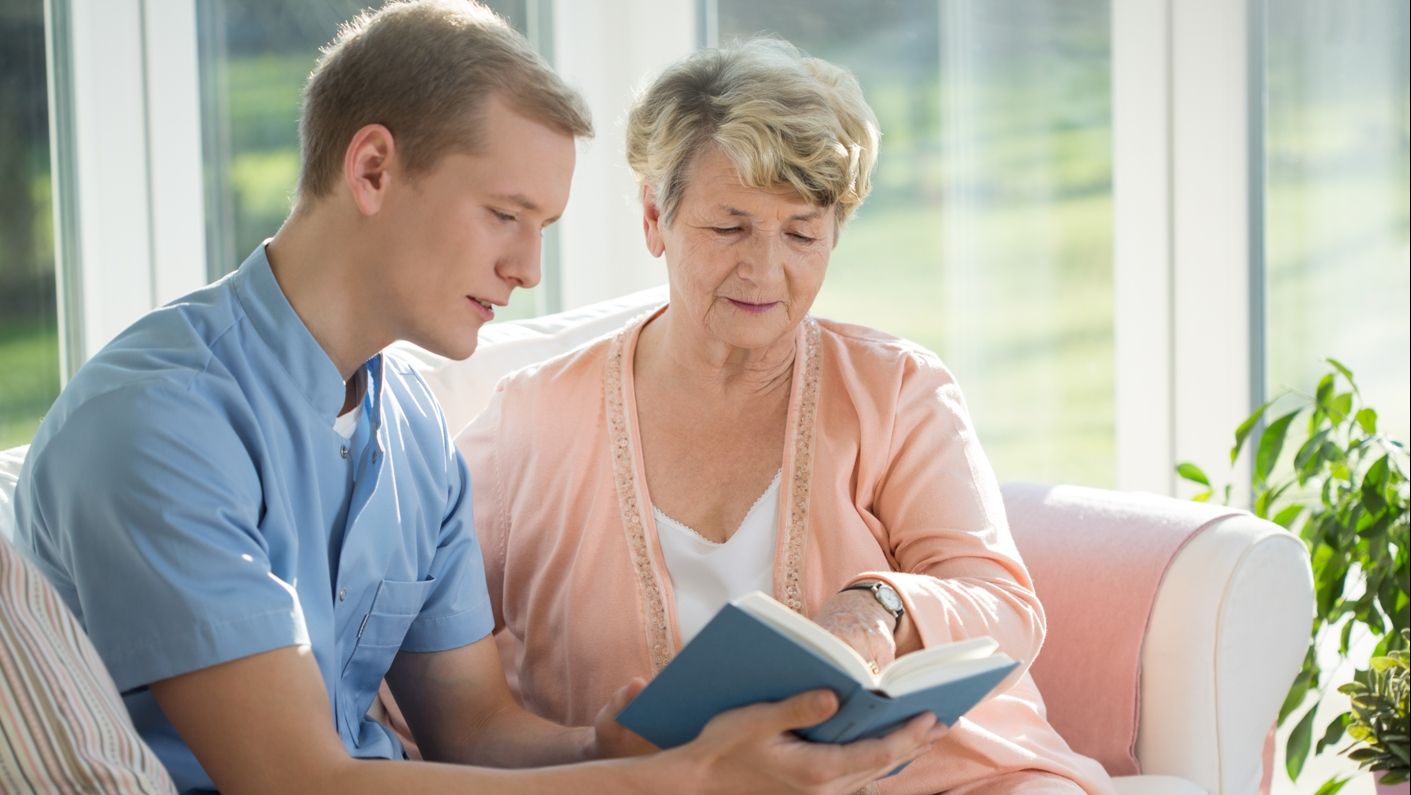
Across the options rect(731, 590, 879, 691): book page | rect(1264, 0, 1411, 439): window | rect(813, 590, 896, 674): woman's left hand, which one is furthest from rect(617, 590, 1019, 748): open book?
rect(1264, 0, 1411, 439): window

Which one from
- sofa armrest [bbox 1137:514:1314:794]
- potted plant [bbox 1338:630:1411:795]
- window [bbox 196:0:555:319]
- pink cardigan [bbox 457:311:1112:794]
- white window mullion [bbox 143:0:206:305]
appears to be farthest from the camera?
window [bbox 196:0:555:319]

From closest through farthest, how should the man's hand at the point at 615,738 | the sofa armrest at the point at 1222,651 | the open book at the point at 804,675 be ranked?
the open book at the point at 804,675 → the man's hand at the point at 615,738 → the sofa armrest at the point at 1222,651

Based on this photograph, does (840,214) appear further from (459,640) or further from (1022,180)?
(1022,180)

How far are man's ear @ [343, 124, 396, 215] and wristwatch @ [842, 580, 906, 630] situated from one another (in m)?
0.66

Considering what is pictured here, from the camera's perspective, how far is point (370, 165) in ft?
4.68

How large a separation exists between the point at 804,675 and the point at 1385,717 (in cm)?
138

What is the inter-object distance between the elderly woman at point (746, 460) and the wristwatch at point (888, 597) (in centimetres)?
11

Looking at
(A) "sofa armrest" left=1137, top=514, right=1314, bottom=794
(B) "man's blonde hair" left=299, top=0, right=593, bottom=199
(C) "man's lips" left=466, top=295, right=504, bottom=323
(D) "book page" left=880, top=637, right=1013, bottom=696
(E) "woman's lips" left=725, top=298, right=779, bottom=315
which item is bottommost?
(A) "sofa armrest" left=1137, top=514, right=1314, bottom=794

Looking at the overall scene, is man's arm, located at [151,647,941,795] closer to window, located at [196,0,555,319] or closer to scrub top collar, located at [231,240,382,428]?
scrub top collar, located at [231,240,382,428]

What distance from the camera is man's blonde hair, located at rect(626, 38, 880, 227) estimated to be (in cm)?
176

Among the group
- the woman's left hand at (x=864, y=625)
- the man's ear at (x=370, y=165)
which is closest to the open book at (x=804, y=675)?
the woman's left hand at (x=864, y=625)

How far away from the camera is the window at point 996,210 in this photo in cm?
347

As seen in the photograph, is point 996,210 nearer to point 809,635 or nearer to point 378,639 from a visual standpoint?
point 378,639

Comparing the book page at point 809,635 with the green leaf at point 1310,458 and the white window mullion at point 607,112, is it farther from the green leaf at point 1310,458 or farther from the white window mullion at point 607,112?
the white window mullion at point 607,112
